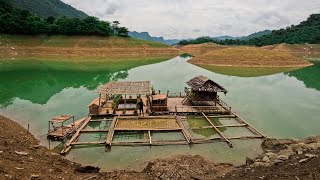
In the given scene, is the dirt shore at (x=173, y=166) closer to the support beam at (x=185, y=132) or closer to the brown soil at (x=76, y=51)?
the support beam at (x=185, y=132)

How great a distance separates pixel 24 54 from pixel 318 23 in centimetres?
12148

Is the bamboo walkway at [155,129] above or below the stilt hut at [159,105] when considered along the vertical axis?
below

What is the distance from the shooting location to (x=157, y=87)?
→ 121 ft

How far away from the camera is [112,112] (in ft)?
82.5

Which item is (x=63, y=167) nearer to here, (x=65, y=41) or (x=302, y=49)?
(x=65, y=41)

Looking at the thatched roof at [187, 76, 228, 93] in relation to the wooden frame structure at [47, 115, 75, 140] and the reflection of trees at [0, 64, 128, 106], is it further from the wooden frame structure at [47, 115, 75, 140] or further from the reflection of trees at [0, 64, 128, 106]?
the reflection of trees at [0, 64, 128, 106]

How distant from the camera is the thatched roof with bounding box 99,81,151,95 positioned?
24867 millimetres

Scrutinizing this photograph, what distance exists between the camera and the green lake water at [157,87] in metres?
17.8

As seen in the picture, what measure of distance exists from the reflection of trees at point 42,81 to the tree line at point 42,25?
30.7 m

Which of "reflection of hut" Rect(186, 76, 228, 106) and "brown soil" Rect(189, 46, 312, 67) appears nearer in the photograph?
"reflection of hut" Rect(186, 76, 228, 106)

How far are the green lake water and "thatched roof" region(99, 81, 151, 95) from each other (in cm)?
278

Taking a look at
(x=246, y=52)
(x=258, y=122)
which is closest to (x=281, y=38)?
(x=246, y=52)

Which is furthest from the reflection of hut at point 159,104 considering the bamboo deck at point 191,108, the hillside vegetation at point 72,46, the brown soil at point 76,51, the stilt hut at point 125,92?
the brown soil at point 76,51

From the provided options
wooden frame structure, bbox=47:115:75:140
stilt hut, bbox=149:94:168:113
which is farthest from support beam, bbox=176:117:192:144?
wooden frame structure, bbox=47:115:75:140
